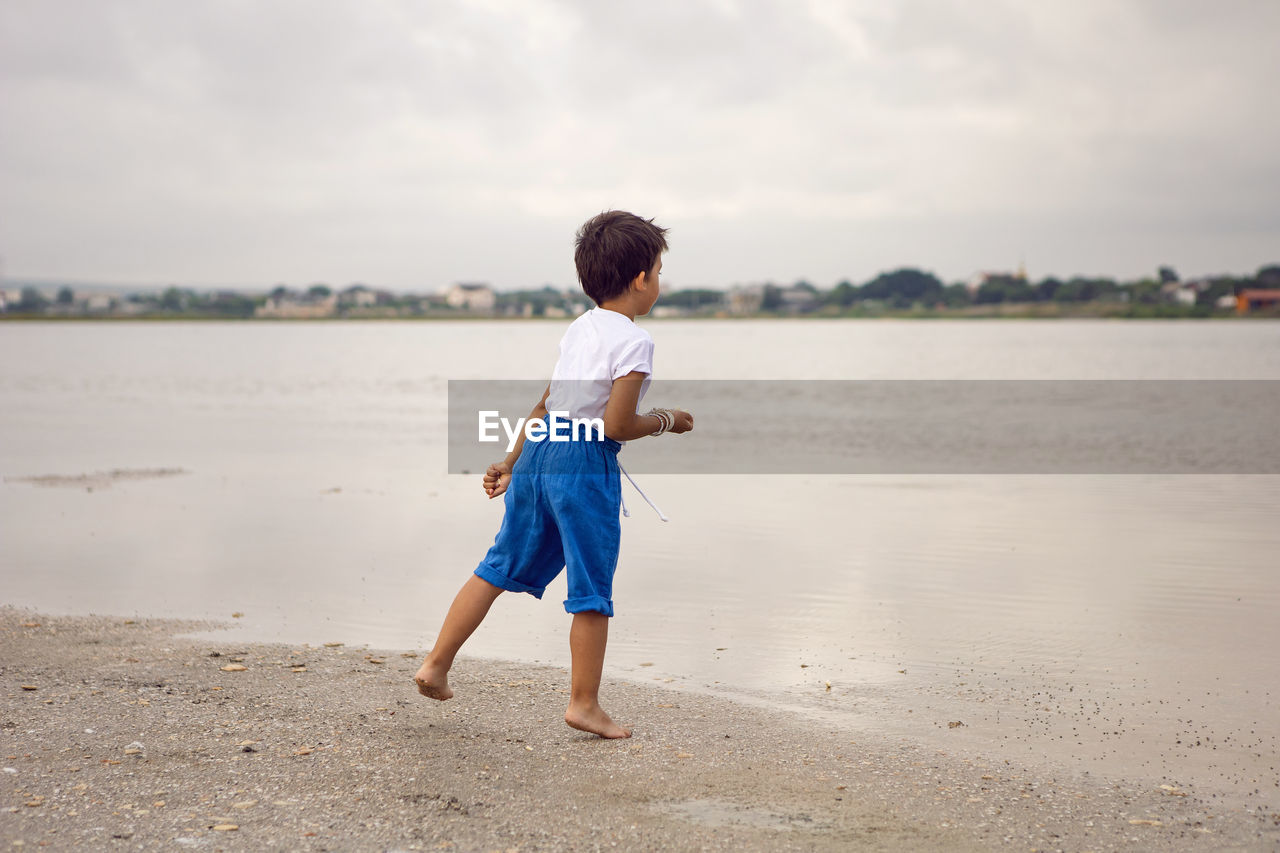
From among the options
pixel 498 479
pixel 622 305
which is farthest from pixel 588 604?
pixel 622 305

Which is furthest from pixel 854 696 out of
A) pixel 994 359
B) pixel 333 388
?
pixel 994 359

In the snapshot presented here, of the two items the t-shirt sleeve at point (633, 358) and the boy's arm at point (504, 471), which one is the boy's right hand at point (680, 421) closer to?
the t-shirt sleeve at point (633, 358)

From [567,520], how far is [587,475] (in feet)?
0.50

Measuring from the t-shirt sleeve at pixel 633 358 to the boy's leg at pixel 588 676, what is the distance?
2.56 feet

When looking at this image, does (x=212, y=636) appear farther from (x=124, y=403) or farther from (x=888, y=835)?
(x=124, y=403)

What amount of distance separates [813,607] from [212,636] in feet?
9.18

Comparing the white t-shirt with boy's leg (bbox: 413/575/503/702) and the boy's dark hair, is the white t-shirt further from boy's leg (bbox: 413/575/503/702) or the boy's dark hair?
boy's leg (bbox: 413/575/503/702)

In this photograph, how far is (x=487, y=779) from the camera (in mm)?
3312

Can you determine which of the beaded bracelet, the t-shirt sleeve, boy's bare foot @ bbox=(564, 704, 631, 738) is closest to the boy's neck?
the t-shirt sleeve

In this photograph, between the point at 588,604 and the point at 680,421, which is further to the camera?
the point at 680,421

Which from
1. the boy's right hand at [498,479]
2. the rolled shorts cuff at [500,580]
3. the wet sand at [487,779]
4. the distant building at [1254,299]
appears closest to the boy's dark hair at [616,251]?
the boy's right hand at [498,479]

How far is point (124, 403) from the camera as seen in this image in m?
21.0

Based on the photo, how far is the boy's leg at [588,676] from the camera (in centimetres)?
367

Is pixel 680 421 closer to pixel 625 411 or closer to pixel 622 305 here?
pixel 625 411
